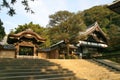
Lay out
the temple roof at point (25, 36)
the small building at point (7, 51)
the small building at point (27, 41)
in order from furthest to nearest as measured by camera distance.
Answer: the small building at point (27, 41), the temple roof at point (25, 36), the small building at point (7, 51)

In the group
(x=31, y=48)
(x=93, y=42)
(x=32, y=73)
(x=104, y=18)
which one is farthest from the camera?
(x=104, y=18)

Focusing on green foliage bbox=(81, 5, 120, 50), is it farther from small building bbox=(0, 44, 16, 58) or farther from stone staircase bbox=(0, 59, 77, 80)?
stone staircase bbox=(0, 59, 77, 80)

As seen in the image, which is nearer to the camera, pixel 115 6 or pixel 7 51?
pixel 115 6

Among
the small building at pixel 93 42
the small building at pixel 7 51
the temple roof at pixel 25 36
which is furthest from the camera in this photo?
the small building at pixel 93 42

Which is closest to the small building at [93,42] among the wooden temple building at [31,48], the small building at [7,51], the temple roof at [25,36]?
the wooden temple building at [31,48]

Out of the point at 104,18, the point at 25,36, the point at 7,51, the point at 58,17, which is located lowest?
the point at 7,51

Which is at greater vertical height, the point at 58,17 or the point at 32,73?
the point at 58,17

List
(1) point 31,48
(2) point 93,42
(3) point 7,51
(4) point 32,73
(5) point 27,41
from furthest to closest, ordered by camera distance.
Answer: (2) point 93,42
(1) point 31,48
(5) point 27,41
(3) point 7,51
(4) point 32,73

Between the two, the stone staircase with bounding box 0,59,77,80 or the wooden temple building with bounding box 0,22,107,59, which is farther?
the wooden temple building with bounding box 0,22,107,59

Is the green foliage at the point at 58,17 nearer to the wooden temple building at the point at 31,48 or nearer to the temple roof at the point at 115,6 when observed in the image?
the wooden temple building at the point at 31,48

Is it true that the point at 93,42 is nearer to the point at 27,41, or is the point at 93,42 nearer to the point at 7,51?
the point at 27,41

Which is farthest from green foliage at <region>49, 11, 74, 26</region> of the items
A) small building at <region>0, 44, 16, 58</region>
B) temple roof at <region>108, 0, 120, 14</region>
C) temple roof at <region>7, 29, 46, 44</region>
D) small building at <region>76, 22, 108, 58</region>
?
temple roof at <region>108, 0, 120, 14</region>

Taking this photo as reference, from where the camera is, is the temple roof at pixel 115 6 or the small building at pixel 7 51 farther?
the small building at pixel 7 51

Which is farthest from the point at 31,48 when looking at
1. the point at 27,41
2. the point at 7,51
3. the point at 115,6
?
the point at 115,6
